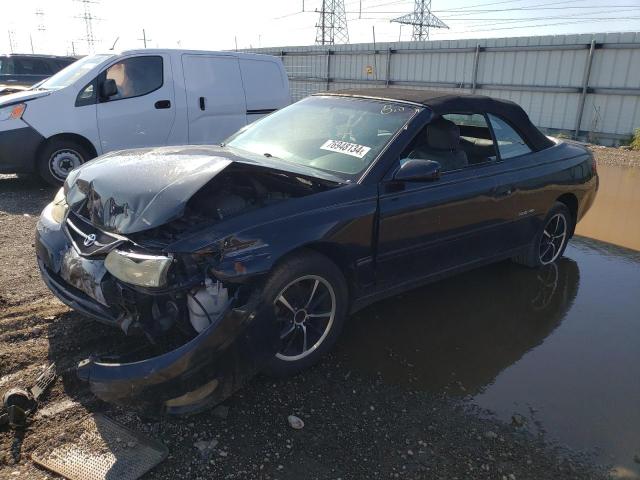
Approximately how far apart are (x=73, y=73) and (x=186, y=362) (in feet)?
21.5

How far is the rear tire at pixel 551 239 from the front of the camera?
15.6 feet

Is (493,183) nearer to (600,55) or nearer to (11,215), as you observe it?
(11,215)

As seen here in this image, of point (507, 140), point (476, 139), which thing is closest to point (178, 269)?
point (476, 139)

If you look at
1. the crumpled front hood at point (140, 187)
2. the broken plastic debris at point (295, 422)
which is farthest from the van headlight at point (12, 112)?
the broken plastic debris at point (295, 422)

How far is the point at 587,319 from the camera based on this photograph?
4027 mm

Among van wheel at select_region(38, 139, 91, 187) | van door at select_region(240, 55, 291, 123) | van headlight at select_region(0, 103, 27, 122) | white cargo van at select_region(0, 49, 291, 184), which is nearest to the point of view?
van headlight at select_region(0, 103, 27, 122)

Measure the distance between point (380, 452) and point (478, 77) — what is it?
15.9 m

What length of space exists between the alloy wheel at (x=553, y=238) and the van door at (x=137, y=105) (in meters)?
5.48

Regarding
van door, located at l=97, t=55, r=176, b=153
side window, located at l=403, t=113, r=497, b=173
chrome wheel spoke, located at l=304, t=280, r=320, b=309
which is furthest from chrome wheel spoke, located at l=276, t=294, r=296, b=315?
van door, located at l=97, t=55, r=176, b=153

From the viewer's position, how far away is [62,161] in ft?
23.4

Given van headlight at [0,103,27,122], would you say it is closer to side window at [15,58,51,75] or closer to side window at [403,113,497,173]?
side window at [403,113,497,173]

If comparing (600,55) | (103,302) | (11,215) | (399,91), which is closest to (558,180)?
(399,91)

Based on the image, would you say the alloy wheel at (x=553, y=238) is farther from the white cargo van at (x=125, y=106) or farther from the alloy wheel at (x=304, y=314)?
the white cargo van at (x=125, y=106)

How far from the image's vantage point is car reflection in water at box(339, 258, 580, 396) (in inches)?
126
